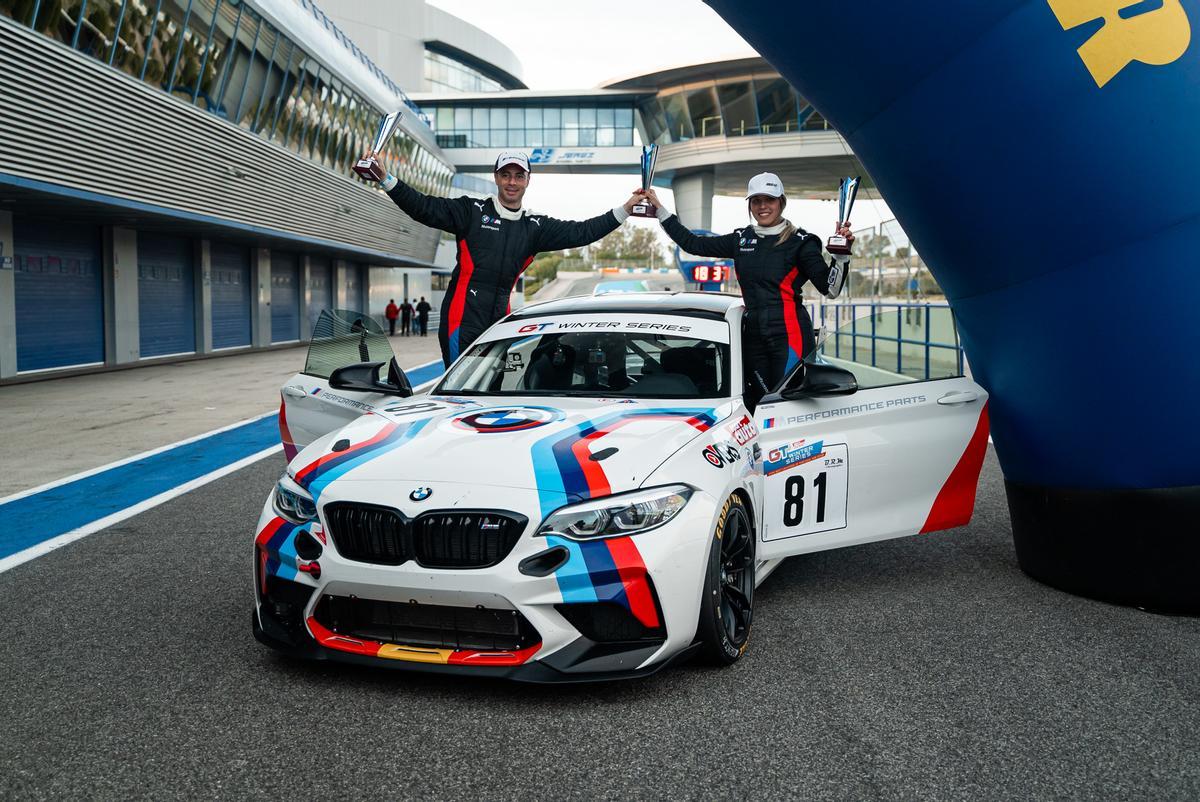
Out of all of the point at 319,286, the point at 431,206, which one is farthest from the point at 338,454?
the point at 319,286

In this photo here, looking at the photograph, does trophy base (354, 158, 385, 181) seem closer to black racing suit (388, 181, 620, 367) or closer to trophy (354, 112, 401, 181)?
trophy (354, 112, 401, 181)

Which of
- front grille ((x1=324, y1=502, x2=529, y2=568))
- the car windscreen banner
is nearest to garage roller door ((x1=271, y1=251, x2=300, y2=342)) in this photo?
the car windscreen banner

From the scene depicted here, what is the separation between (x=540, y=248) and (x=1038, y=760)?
4470mm

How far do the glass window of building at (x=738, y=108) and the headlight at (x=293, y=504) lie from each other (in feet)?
173

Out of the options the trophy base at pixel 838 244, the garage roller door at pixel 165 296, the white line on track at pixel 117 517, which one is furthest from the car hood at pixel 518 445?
the garage roller door at pixel 165 296

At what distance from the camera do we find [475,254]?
6.40 meters

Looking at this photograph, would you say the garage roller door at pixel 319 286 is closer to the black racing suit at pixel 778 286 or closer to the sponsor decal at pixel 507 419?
the black racing suit at pixel 778 286

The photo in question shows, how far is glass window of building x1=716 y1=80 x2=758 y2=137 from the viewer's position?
53312 millimetres

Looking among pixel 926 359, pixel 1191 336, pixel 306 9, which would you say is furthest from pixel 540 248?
pixel 306 9

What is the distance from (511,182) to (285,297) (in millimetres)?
31763

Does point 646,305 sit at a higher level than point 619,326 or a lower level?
higher

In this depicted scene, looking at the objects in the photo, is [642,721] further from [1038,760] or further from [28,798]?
[28,798]

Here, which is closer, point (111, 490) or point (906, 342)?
point (111, 490)

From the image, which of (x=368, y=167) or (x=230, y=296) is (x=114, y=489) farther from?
(x=230, y=296)
